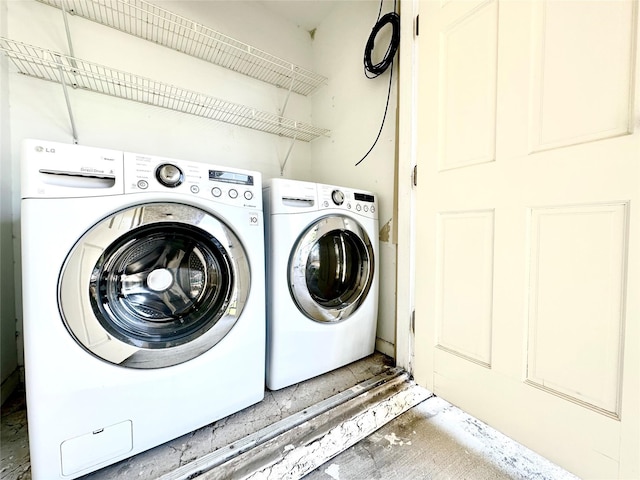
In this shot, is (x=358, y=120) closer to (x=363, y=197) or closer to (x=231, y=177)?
(x=363, y=197)

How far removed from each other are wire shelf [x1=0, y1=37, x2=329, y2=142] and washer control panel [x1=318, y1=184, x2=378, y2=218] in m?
0.73

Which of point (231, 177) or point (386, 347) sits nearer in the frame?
point (231, 177)

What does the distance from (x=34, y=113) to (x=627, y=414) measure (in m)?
2.35

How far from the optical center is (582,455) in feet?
2.26

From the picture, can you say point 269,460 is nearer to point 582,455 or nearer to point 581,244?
point 582,455

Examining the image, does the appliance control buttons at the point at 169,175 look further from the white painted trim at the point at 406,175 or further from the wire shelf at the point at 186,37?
the white painted trim at the point at 406,175

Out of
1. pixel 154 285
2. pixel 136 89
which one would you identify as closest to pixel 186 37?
pixel 136 89

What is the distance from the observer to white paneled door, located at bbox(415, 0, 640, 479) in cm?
63

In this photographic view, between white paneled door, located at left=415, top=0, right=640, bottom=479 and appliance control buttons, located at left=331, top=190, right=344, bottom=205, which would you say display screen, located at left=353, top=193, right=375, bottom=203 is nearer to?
appliance control buttons, located at left=331, top=190, right=344, bottom=205

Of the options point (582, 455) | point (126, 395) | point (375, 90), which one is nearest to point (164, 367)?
point (126, 395)

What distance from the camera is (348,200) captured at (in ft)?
4.01

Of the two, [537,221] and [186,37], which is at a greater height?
[186,37]

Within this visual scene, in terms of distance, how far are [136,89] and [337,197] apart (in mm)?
1182

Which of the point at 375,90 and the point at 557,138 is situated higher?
the point at 375,90
